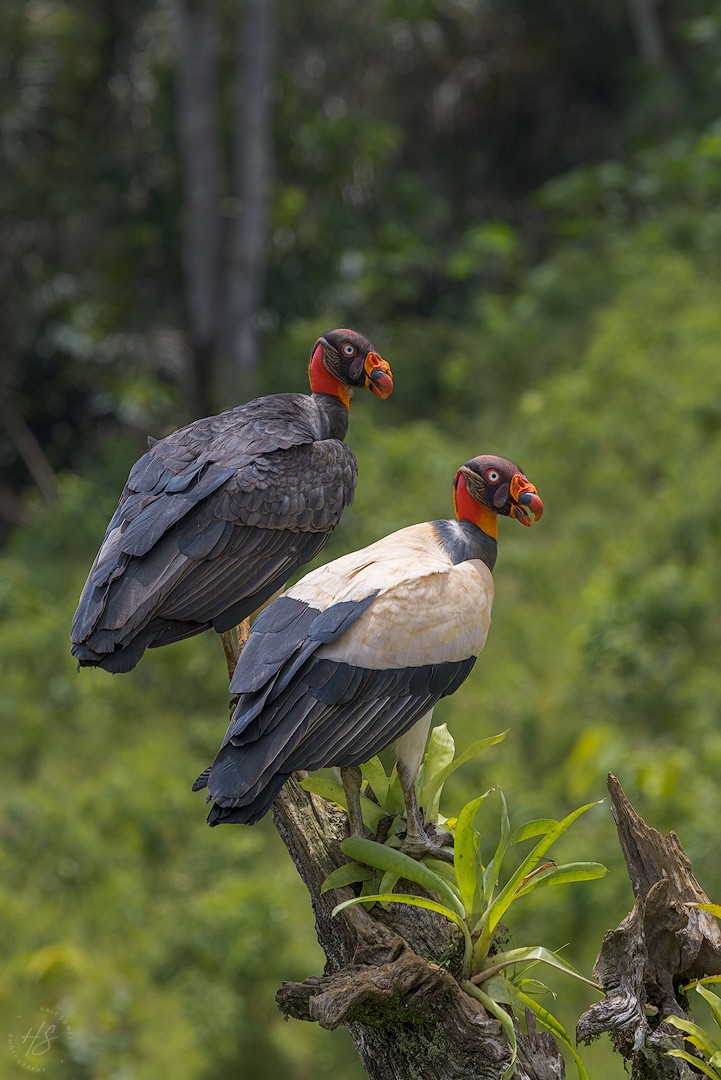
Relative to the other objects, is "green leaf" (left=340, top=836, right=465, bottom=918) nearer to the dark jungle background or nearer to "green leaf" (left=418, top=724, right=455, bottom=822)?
"green leaf" (left=418, top=724, right=455, bottom=822)

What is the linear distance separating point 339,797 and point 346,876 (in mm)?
335

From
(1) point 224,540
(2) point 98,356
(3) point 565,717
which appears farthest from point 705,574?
(2) point 98,356

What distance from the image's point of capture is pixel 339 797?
14.5 ft

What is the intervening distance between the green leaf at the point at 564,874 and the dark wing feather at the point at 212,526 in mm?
1373

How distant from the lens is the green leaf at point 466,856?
13.0 feet

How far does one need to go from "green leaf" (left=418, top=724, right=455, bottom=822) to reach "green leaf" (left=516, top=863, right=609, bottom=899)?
50 centimetres

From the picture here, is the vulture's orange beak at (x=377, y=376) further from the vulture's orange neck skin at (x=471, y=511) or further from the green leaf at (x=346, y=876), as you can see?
the green leaf at (x=346, y=876)

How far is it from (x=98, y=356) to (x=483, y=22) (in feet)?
20.9

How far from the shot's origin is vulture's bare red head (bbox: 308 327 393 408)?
488 cm

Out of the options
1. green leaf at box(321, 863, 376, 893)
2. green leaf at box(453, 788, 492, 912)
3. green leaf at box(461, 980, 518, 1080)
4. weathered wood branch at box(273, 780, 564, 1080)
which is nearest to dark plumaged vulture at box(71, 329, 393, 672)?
weathered wood branch at box(273, 780, 564, 1080)

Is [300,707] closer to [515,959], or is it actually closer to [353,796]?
[353,796]

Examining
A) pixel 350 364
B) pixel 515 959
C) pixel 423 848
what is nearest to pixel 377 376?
pixel 350 364

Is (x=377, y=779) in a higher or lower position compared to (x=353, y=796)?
lower

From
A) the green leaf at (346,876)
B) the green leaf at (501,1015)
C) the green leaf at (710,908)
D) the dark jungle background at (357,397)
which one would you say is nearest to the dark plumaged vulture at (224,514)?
the green leaf at (346,876)
